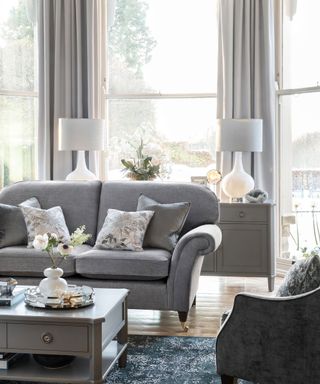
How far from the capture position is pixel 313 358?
2.79 meters

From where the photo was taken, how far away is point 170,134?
6.84 meters

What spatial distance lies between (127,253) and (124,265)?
12 cm

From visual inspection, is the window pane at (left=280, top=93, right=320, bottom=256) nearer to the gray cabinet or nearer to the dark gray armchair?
the gray cabinet

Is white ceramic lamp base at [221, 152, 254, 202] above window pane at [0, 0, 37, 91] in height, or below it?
below

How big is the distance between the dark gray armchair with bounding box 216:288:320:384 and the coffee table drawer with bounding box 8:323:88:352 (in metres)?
0.70

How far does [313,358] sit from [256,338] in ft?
0.84

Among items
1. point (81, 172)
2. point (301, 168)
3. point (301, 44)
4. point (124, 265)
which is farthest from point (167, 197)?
point (301, 44)

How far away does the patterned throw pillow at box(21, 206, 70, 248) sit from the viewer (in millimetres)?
5039

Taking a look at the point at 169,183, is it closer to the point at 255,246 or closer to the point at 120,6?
the point at 255,246

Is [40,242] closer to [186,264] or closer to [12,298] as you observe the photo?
[12,298]

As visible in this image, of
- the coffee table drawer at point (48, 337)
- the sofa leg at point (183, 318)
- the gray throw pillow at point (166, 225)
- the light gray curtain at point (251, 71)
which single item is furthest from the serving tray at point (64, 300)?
the light gray curtain at point (251, 71)

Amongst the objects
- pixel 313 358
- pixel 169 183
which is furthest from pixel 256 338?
pixel 169 183

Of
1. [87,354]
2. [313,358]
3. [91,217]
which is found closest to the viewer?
[313,358]

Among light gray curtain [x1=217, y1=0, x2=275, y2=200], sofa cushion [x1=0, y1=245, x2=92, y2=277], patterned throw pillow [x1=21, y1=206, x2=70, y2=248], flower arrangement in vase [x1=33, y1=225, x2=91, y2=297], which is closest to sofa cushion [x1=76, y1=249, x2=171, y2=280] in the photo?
sofa cushion [x1=0, y1=245, x2=92, y2=277]
